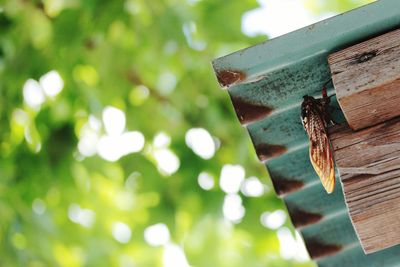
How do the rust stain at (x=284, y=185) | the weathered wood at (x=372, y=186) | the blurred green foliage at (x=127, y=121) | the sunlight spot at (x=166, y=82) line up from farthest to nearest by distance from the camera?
1. the sunlight spot at (x=166, y=82)
2. the blurred green foliage at (x=127, y=121)
3. the rust stain at (x=284, y=185)
4. the weathered wood at (x=372, y=186)

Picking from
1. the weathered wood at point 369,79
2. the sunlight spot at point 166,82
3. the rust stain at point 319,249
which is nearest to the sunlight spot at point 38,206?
the sunlight spot at point 166,82

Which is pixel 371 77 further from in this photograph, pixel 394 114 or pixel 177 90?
pixel 177 90

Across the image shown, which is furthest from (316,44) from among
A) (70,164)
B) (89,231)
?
(89,231)

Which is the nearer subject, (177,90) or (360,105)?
(360,105)

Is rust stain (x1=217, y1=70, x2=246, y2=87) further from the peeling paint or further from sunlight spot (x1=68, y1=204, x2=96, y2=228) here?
sunlight spot (x1=68, y1=204, x2=96, y2=228)

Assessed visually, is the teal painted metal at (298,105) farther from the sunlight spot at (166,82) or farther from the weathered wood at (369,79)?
the sunlight spot at (166,82)

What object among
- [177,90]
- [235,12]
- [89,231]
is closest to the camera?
[235,12]
